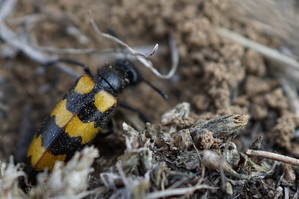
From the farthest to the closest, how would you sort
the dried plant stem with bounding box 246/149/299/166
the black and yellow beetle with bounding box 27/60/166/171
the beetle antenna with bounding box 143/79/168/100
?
the beetle antenna with bounding box 143/79/168/100
the black and yellow beetle with bounding box 27/60/166/171
the dried plant stem with bounding box 246/149/299/166

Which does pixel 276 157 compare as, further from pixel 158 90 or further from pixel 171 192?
pixel 158 90

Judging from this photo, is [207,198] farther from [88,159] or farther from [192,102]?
[192,102]

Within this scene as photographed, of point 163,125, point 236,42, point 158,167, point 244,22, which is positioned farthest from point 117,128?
point 244,22

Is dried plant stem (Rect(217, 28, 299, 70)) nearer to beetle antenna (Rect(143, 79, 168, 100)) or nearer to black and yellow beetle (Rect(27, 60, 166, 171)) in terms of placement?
beetle antenna (Rect(143, 79, 168, 100))

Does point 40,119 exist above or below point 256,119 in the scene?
above

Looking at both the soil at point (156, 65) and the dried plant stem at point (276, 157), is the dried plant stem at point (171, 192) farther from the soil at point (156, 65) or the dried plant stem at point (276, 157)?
the soil at point (156, 65)

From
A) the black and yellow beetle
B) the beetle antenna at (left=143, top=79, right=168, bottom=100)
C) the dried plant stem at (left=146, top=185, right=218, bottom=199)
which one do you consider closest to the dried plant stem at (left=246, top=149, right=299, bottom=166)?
the dried plant stem at (left=146, top=185, right=218, bottom=199)
